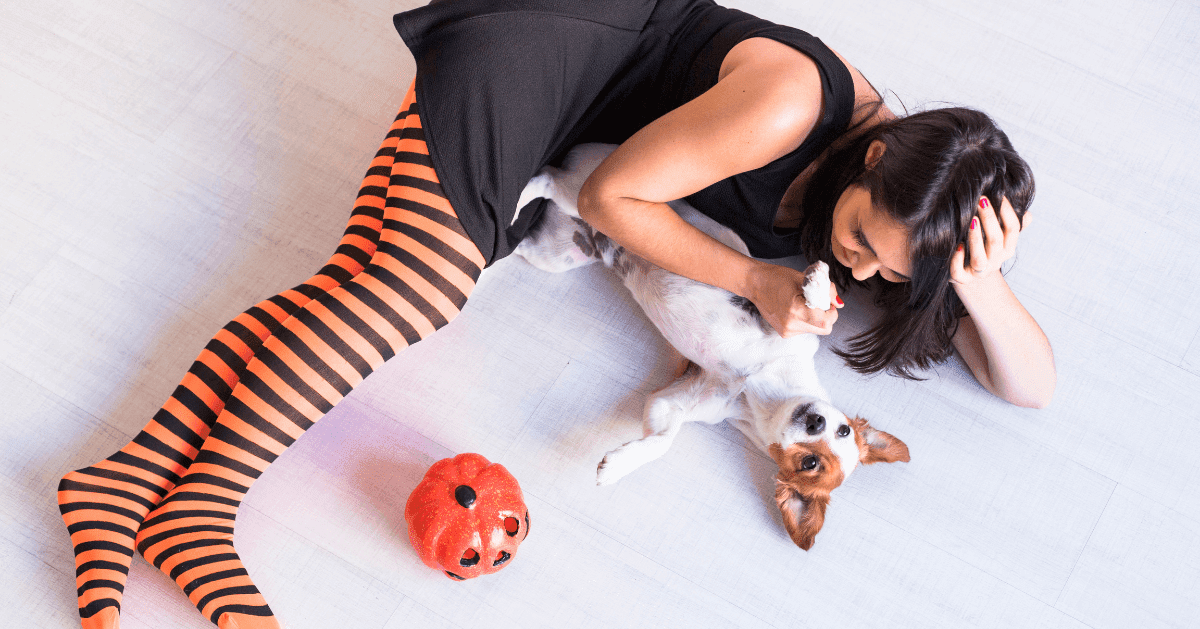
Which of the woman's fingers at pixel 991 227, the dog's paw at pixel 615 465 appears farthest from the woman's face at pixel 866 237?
the dog's paw at pixel 615 465

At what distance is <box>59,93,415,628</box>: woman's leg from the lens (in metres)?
1.13

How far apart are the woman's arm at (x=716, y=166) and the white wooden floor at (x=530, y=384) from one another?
0.28 meters

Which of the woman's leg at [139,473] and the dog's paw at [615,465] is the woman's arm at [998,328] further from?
the woman's leg at [139,473]

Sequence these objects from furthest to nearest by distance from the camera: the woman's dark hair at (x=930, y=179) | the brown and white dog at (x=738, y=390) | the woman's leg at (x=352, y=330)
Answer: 1. the brown and white dog at (x=738, y=390)
2. the woman's leg at (x=352, y=330)
3. the woman's dark hair at (x=930, y=179)

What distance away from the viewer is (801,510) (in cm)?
122

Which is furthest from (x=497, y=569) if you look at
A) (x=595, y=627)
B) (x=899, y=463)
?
(x=899, y=463)

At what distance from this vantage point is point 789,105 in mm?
984

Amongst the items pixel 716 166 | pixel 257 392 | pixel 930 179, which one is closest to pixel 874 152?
pixel 930 179

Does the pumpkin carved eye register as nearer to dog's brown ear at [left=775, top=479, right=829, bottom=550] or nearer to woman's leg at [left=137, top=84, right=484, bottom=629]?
woman's leg at [left=137, top=84, right=484, bottom=629]

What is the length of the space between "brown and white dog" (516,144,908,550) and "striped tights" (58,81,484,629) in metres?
0.22

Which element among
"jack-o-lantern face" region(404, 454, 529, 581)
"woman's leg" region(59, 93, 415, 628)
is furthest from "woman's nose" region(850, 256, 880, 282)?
"woman's leg" region(59, 93, 415, 628)

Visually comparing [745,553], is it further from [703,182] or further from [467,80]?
[467,80]

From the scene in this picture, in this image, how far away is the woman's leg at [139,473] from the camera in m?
1.13

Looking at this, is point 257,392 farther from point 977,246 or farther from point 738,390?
point 977,246
